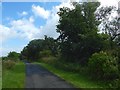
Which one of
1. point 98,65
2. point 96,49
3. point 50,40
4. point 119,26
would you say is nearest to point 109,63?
point 98,65

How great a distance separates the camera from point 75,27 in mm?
45250

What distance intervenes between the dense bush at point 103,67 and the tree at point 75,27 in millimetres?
13256

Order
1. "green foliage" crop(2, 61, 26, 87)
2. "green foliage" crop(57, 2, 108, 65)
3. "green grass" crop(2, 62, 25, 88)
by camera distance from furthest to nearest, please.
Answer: "green foliage" crop(57, 2, 108, 65)
"green grass" crop(2, 62, 25, 88)
"green foliage" crop(2, 61, 26, 87)

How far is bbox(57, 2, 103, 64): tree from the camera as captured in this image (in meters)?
43.8

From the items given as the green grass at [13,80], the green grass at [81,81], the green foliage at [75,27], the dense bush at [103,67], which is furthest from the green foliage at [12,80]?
the green foliage at [75,27]

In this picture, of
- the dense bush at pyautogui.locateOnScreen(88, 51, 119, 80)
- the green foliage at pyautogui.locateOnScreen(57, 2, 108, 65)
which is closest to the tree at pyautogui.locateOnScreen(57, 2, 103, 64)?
the green foliage at pyautogui.locateOnScreen(57, 2, 108, 65)

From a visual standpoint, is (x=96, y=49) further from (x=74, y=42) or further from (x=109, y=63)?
(x=109, y=63)

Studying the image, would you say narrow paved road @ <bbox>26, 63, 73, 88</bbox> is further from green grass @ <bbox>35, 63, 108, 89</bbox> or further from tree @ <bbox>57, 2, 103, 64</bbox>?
tree @ <bbox>57, 2, 103, 64</bbox>

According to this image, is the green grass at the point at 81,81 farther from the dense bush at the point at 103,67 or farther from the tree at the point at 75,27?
the tree at the point at 75,27

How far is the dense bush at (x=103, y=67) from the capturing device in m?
25.2

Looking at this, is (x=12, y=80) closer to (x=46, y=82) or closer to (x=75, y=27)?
(x=46, y=82)

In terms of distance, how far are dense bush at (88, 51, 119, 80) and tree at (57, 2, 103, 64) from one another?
13.3 m

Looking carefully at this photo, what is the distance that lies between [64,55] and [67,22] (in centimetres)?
530

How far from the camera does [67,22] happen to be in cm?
4562
